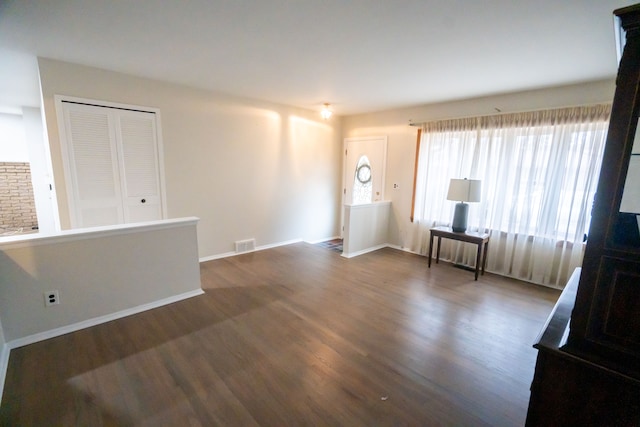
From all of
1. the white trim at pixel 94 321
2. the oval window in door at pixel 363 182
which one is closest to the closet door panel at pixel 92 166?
the white trim at pixel 94 321

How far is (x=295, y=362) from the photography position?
2.15 meters

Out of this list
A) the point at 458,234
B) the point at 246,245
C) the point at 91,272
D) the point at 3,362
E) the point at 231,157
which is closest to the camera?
the point at 3,362

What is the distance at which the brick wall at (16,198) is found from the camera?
590 centimetres

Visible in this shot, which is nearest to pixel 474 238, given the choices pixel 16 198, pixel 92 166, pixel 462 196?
pixel 462 196

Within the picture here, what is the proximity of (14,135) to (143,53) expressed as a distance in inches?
230

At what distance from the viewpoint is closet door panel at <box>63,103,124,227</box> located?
3170mm

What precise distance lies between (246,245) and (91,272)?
2462 millimetres

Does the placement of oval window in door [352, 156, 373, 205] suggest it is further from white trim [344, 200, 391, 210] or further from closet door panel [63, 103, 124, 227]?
closet door panel [63, 103, 124, 227]

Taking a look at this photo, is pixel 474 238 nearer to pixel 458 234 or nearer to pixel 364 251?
pixel 458 234

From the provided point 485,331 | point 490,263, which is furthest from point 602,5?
point 490,263

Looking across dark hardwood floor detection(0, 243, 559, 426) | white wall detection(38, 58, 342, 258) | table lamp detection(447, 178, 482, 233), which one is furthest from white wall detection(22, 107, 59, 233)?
table lamp detection(447, 178, 482, 233)

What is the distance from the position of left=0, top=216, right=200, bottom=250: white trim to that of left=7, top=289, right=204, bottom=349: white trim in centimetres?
78

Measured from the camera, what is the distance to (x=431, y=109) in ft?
15.4

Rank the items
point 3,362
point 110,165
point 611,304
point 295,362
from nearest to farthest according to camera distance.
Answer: point 611,304
point 3,362
point 295,362
point 110,165
